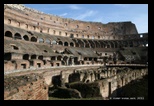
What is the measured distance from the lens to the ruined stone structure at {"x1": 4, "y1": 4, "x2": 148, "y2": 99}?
24266mm

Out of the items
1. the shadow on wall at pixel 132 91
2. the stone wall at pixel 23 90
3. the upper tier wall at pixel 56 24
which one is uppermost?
the upper tier wall at pixel 56 24

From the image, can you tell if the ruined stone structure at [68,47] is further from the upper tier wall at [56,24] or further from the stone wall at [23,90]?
Result: the stone wall at [23,90]

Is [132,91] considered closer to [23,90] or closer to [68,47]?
[23,90]

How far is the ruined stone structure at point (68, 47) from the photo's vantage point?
2427 cm

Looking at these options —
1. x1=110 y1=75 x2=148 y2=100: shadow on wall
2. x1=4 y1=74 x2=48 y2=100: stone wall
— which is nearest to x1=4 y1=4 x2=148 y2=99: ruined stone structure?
x1=110 y1=75 x2=148 y2=100: shadow on wall

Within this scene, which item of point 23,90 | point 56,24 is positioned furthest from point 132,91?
point 56,24

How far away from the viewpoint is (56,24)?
5594cm

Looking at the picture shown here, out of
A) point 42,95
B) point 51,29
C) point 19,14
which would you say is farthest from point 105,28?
point 42,95

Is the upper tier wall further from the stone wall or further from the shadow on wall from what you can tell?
the stone wall

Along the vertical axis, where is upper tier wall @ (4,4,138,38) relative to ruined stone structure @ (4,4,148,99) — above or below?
above

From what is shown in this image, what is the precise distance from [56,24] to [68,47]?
1258cm

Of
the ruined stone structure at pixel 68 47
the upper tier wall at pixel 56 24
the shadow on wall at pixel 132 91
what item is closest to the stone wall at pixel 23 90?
the ruined stone structure at pixel 68 47
